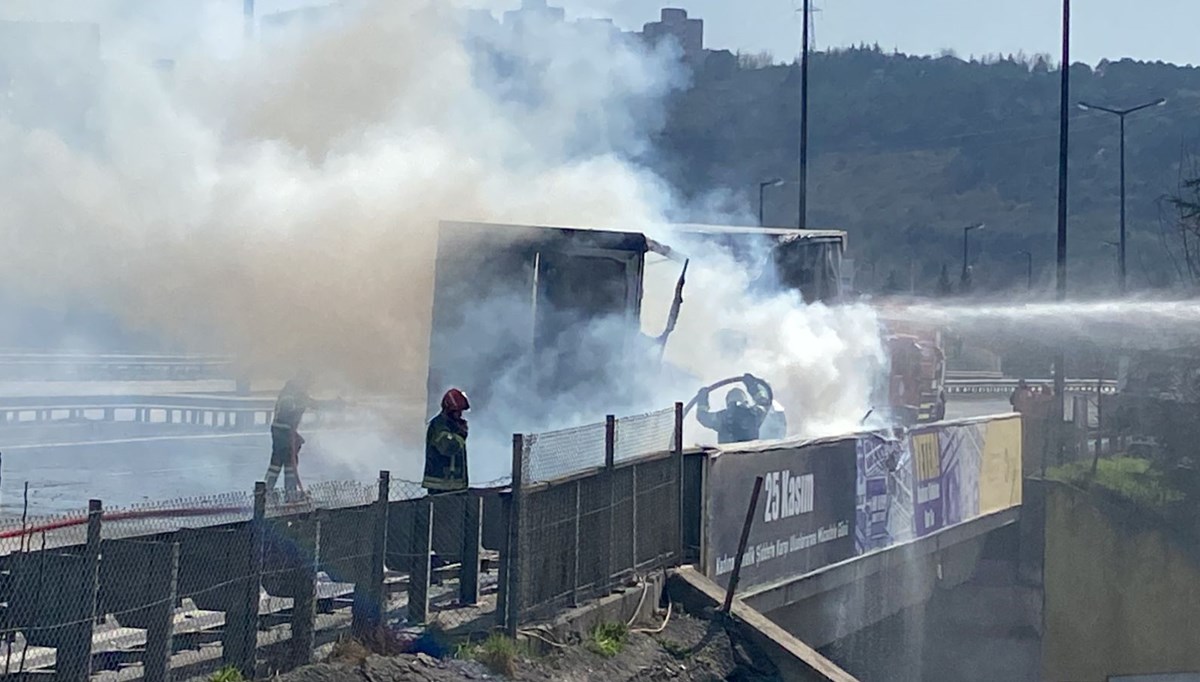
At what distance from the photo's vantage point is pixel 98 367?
31.6 meters

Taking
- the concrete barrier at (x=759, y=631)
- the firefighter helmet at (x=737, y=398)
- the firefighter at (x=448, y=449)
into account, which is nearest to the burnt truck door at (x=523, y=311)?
the firefighter helmet at (x=737, y=398)

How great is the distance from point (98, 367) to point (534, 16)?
558 inches

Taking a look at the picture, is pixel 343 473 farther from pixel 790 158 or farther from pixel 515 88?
pixel 790 158

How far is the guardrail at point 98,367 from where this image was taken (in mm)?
28703

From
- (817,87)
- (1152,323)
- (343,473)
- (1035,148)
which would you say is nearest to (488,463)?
(343,473)

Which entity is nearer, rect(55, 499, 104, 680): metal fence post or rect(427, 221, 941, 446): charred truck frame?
rect(55, 499, 104, 680): metal fence post

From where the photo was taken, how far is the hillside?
4257 inches

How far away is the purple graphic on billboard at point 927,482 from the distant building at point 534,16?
812 centimetres

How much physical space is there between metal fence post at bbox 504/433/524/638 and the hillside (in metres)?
75.2

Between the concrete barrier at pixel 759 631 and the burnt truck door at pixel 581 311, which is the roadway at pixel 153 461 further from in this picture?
the concrete barrier at pixel 759 631

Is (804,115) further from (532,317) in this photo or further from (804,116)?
(532,317)

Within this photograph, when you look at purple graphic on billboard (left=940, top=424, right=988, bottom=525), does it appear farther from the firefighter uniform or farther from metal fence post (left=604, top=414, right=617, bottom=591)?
the firefighter uniform

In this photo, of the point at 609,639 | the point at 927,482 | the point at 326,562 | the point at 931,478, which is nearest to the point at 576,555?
the point at 609,639

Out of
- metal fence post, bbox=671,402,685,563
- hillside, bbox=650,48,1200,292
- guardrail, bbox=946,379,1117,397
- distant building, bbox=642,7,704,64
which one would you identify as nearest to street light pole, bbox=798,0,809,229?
distant building, bbox=642,7,704,64
